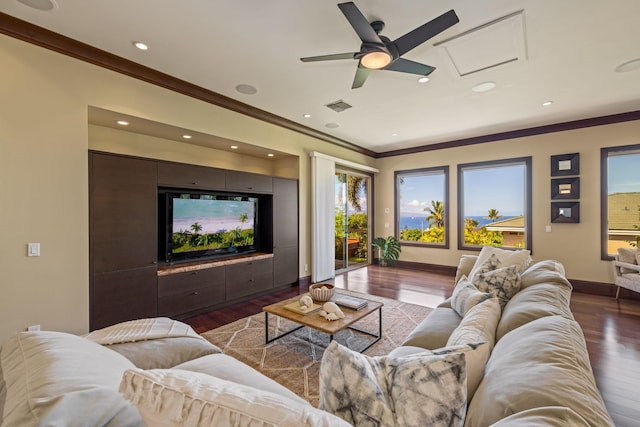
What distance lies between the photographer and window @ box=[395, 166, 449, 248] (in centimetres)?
621

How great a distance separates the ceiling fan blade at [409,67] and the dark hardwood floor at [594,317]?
2.95 metres

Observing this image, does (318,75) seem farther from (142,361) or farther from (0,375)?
(0,375)

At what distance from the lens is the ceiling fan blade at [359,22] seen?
1.80 metres

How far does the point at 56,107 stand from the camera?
2.49 meters

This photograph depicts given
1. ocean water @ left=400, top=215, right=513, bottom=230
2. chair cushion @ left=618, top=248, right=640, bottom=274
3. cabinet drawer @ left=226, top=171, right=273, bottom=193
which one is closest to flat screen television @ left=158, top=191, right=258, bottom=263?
cabinet drawer @ left=226, top=171, right=273, bottom=193

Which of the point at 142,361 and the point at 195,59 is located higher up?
the point at 195,59

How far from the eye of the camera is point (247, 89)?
3.46 metres

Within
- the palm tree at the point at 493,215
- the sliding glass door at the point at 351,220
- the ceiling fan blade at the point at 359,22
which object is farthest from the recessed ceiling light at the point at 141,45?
the palm tree at the point at 493,215

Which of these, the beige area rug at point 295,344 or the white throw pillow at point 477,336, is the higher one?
the white throw pillow at point 477,336

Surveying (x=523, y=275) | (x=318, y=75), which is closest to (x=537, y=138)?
(x=523, y=275)

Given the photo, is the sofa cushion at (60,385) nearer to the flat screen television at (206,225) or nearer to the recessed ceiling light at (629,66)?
the flat screen television at (206,225)

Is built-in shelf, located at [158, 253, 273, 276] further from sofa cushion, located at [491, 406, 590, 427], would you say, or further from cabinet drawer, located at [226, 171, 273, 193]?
sofa cushion, located at [491, 406, 590, 427]

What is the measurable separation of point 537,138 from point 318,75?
4516 millimetres

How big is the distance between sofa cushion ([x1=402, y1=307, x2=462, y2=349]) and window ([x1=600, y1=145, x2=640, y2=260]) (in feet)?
13.9
